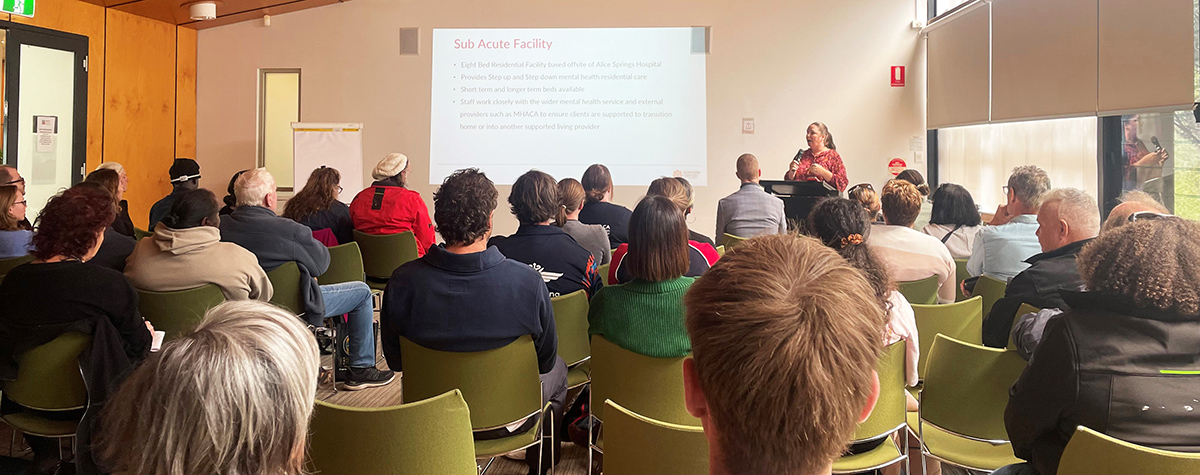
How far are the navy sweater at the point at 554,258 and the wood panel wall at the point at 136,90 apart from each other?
18.0 feet

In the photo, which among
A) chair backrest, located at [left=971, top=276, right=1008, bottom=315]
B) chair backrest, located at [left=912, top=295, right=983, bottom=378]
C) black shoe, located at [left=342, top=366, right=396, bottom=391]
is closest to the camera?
chair backrest, located at [left=912, top=295, right=983, bottom=378]

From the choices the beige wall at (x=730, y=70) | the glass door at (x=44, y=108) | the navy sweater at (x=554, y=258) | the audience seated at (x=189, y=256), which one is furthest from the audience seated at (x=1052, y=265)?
the glass door at (x=44, y=108)

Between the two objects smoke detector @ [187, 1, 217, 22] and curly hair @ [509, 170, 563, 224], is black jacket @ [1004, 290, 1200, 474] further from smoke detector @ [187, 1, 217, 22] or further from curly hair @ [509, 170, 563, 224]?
smoke detector @ [187, 1, 217, 22]

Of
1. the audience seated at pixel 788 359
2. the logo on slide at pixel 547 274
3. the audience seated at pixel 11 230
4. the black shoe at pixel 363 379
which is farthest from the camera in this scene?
the black shoe at pixel 363 379

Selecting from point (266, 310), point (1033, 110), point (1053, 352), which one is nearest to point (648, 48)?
point (1033, 110)

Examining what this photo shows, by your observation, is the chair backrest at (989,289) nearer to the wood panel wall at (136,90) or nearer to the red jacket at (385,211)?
the red jacket at (385,211)

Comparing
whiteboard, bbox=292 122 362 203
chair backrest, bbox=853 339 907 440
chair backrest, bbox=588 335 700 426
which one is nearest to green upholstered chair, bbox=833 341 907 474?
chair backrest, bbox=853 339 907 440

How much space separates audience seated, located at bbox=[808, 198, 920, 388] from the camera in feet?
7.83

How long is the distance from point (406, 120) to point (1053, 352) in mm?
7598

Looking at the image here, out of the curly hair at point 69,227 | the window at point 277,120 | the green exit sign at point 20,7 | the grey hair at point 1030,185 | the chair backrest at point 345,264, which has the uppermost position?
the green exit sign at point 20,7

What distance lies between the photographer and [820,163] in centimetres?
738

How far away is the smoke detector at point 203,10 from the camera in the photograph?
7832mm

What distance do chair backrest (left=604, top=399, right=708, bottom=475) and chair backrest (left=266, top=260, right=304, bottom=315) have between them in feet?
7.84

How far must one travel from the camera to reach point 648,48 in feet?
27.1
